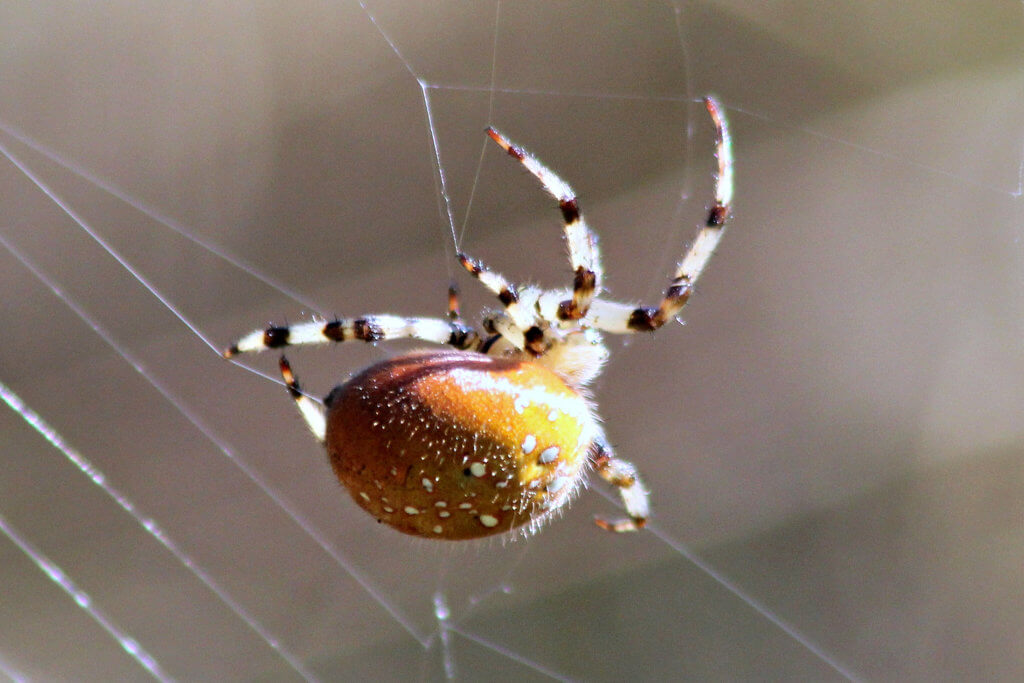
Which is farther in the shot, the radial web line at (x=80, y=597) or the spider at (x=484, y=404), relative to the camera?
the radial web line at (x=80, y=597)

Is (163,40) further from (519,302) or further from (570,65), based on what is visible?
(519,302)

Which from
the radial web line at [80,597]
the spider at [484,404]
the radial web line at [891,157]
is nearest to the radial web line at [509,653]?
the radial web line at [80,597]

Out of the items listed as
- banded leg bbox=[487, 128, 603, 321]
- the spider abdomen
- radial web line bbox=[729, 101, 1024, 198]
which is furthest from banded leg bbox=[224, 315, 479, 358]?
radial web line bbox=[729, 101, 1024, 198]

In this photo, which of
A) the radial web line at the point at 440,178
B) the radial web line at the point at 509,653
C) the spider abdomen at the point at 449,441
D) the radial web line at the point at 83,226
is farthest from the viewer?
the radial web line at the point at 509,653

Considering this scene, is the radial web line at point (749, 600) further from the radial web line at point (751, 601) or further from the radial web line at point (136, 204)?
the radial web line at point (136, 204)

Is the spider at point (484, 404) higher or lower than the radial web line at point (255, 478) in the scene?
higher

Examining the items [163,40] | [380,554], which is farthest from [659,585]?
[163,40]

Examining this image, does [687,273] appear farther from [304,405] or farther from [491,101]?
[491,101]
